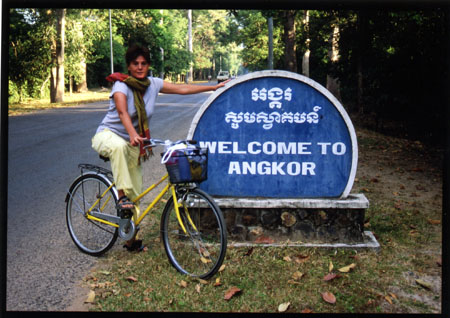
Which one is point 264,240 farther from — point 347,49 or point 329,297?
point 347,49

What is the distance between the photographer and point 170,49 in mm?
39781

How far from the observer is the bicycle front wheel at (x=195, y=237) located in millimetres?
3654

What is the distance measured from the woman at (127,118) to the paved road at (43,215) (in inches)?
31.3

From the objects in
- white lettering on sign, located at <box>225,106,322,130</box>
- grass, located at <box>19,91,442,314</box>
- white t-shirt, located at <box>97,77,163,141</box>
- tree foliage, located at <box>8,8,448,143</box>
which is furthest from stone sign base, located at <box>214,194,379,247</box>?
tree foliage, located at <box>8,8,448,143</box>

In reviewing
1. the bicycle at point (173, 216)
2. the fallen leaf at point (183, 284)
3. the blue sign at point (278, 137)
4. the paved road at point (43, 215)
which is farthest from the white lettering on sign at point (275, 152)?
the paved road at point (43, 215)

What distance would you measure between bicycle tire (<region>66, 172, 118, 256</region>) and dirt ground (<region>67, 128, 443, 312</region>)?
89cm

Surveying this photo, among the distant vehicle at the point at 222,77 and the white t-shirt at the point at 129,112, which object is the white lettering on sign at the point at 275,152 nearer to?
the white t-shirt at the point at 129,112

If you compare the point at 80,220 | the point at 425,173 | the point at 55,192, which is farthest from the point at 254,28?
the point at 80,220

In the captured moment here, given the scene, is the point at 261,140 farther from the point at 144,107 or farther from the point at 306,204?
the point at 144,107

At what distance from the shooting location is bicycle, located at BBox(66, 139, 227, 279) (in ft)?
11.7

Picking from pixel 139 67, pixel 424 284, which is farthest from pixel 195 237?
pixel 424 284

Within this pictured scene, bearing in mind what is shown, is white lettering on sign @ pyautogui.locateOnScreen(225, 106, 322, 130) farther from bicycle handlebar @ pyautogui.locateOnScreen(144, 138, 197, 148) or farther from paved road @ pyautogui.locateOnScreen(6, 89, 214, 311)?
paved road @ pyautogui.locateOnScreen(6, 89, 214, 311)

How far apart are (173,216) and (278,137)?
55.7 inches

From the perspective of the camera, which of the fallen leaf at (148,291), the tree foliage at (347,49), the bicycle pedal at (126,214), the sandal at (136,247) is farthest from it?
the tree foliage at (347,49)
